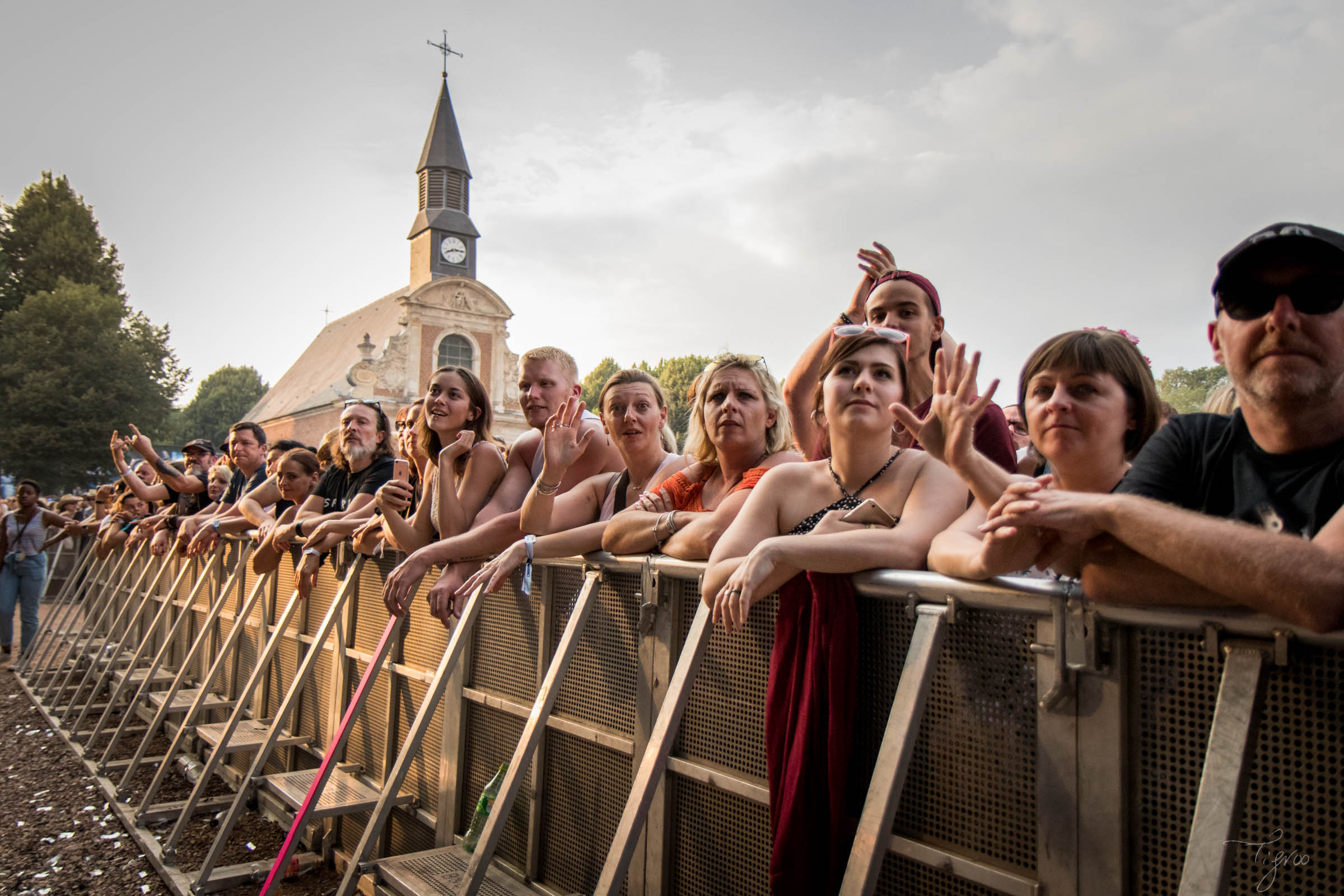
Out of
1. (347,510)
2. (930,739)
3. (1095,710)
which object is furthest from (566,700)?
(347,510)

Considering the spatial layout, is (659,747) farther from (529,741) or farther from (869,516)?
(869,516)

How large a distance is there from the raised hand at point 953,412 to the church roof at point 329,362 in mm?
46392

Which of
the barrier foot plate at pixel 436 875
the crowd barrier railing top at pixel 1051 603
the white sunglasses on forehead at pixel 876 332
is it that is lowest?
the barrier foot plate at pixel 436 875

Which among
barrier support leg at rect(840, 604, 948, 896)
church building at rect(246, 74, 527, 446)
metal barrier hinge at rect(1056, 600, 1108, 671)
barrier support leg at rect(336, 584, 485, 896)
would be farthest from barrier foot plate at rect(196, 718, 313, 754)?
church building at rect(246, 74, 527, 446)

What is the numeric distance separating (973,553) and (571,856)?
6.96 ft

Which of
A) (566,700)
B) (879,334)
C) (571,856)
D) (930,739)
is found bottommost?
(571,856)

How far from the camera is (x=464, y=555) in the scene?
433 centimetres

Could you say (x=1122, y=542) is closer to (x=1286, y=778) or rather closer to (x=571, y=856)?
(x=1286, y=778)

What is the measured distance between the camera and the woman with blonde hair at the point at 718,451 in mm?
3322

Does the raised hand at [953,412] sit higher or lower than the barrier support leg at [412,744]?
higher

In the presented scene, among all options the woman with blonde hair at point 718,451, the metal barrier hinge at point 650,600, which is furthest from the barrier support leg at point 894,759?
the woman with blonde hair at point 718,451

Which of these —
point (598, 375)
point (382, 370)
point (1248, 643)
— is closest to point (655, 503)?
point (1248, 643)

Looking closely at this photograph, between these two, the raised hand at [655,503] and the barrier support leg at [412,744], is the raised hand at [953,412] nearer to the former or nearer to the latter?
the raised hand at [655,503]

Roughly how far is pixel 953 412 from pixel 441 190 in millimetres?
55865
